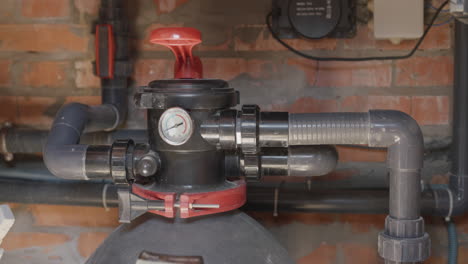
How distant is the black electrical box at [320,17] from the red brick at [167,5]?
0.22m

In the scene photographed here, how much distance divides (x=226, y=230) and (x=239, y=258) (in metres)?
0.05

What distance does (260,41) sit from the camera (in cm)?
110

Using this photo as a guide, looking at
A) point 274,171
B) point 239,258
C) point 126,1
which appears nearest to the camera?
point 239,258

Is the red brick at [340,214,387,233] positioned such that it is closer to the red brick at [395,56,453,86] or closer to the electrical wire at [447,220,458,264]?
the electrical wire at [447,220,458,264]

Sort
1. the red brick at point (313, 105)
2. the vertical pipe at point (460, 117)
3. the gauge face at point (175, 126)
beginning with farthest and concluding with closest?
1. the red brick at point (313, 105)
2. the vertical pipe at point (460, 117)
3. the gauge face at point (175, 126)

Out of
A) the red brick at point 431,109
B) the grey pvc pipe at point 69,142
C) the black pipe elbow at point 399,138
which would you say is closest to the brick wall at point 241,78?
the red brick at point 431,109

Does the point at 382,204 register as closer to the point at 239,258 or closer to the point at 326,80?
the point at 326,80

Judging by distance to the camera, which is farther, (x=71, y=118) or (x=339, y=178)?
(x=339, y=178)

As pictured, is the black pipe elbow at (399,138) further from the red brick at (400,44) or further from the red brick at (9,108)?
the red brick at (9,108)

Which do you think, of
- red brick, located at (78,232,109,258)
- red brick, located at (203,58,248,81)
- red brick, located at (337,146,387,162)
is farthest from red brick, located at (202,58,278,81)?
red brick, located at (78,232,109,258)

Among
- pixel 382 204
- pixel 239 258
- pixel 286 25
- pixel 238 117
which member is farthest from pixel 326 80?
pixel 239 258

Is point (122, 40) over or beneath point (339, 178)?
over

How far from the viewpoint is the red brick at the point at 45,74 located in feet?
3.88

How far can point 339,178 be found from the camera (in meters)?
1.11
